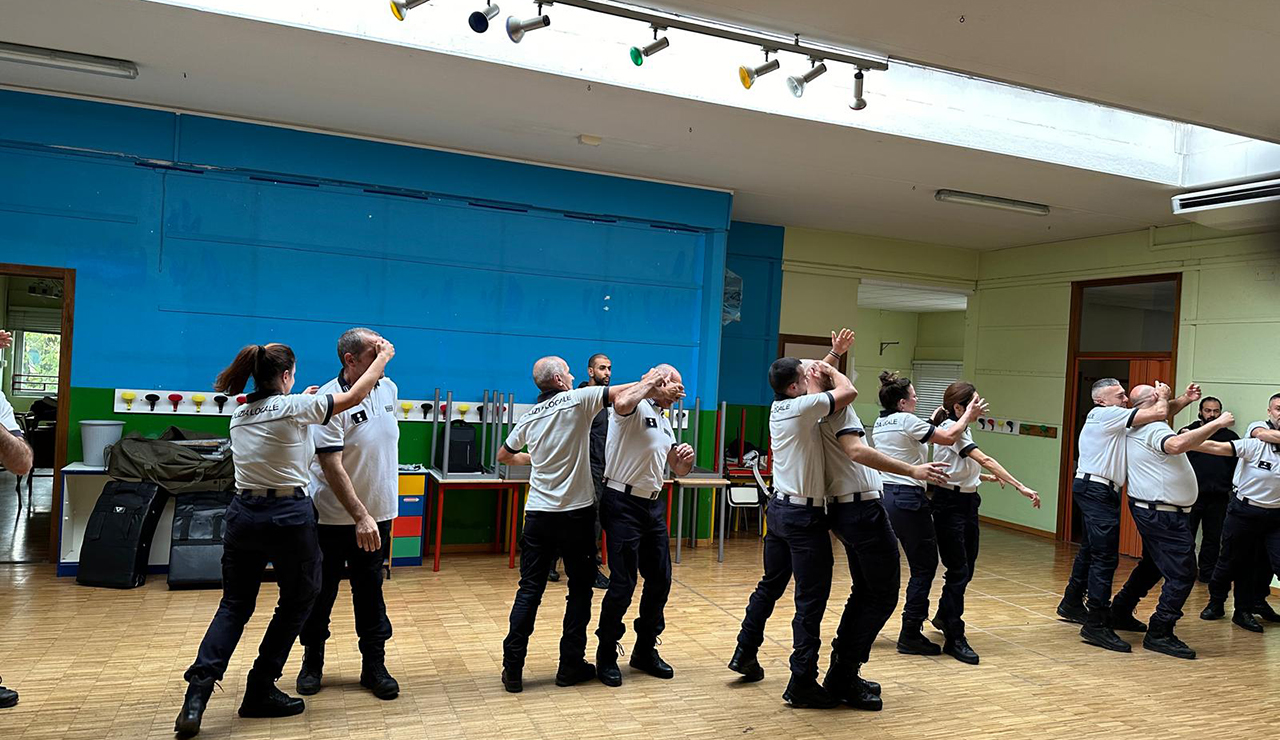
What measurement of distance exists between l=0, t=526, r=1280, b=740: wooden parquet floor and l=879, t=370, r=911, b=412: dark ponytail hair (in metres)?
1.48

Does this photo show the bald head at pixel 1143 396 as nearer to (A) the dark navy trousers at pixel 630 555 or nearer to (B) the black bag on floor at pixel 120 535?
(A) the dark navy trousers at pixel 630 555

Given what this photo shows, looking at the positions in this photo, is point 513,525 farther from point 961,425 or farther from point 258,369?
point 258,369

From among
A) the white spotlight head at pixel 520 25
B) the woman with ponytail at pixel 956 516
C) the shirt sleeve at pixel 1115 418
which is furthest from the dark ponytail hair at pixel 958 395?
the white spotlight head at pixel 520 25

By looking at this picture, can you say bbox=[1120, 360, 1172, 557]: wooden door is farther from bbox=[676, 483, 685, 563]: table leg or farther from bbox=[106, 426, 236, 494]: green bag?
bbox=[106, 426, 236, 494]: green bag

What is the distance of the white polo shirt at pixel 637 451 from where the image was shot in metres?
4.41

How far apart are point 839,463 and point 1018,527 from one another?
7571 millimetres

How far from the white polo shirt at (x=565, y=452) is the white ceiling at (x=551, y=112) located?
2.08 metres

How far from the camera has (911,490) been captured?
200 inches

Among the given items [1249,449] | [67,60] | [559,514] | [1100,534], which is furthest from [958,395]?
[67,60]

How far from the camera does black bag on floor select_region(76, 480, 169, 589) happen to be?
19.6ft

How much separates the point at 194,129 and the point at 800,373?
523cm

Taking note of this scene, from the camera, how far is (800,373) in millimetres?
4223

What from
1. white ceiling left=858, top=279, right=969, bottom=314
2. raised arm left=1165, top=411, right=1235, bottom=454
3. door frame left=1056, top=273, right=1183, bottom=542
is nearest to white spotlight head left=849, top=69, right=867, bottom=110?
raised arm left=1165, top=411, right=1235, bottom=454

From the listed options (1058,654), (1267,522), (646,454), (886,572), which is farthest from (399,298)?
(1267,522)
